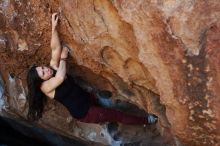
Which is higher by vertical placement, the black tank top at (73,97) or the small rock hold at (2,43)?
the small rock hold at (2,43)

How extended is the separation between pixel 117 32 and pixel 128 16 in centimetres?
21

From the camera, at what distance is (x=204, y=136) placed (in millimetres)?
3211

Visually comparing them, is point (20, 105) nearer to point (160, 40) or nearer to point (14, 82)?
point (14, 82)

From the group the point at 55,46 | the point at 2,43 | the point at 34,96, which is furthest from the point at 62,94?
the point at 2,43

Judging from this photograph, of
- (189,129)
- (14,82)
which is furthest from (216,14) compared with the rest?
(14,82)

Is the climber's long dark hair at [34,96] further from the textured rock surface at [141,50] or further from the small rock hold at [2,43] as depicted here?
the small rock hold at [2,43]

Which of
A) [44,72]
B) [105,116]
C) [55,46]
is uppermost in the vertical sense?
[55,46]

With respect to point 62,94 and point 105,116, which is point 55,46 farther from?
point 105,116

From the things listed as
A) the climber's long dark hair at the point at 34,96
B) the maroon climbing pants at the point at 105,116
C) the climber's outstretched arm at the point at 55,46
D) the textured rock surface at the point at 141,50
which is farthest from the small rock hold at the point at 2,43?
the maroon climbing pants at the point at 105,116

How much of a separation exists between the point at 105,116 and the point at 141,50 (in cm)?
107

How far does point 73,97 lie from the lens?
3791mm

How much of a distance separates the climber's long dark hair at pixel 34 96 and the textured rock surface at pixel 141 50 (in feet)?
0.27

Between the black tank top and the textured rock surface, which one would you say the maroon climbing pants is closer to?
the black tank top

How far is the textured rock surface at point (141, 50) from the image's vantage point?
2811 millimetres
